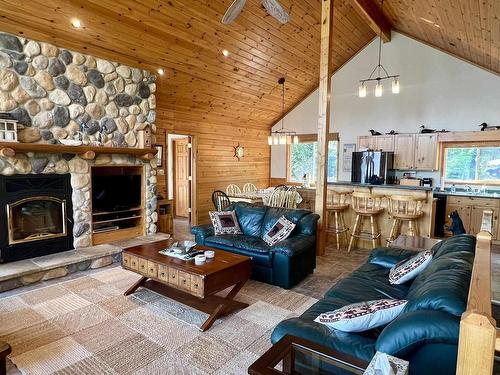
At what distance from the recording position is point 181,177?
8.29m

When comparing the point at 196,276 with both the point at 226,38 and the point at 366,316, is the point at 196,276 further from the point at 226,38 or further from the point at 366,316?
the point at 226,38

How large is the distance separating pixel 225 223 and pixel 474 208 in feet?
15.5

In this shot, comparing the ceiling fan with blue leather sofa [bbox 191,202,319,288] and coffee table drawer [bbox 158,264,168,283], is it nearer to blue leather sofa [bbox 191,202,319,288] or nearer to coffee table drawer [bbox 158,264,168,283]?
blue leather sofa [bbox 191,202,319,288]

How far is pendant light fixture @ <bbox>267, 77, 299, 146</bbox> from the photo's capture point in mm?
6719

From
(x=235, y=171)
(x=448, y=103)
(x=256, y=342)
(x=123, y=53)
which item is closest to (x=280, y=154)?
(x=235, y=171)

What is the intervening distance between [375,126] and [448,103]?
1553mm

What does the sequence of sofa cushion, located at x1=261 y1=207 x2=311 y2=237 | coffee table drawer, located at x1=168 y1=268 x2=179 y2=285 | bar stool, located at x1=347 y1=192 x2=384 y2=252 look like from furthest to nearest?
bar stool, located at x1=347 y1=192 x2=384 y2=252
sofa cushion, located at x1=261 y1=207 x2=311 y2=237
coffee table drawer, located at x1=168 y1=268 x2=179 y2=285

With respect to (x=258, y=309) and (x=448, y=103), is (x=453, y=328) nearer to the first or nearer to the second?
(x=258, y=309)

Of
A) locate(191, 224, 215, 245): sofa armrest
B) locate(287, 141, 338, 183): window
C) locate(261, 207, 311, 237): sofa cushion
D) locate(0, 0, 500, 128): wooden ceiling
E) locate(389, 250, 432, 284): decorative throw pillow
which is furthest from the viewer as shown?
locate(287, 141, 338, 183): window

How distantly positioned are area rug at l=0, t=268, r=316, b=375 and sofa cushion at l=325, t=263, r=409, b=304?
0.73 metres

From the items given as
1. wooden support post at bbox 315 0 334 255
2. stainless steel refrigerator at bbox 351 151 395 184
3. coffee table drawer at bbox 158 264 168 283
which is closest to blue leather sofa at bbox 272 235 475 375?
coffee table drawer at bbox 158 264 168 283

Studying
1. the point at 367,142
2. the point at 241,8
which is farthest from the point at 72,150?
the point at 367,142

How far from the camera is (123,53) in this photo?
481 cm

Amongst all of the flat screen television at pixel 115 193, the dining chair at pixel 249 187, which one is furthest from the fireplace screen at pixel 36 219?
the dining chair at pixel 249 187
